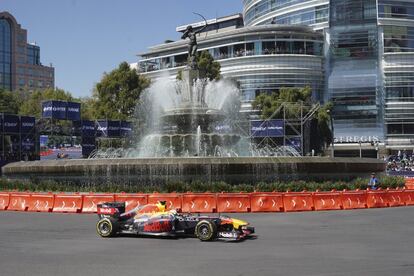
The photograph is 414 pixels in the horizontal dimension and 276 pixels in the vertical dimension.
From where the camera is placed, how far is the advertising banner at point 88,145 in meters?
59.3

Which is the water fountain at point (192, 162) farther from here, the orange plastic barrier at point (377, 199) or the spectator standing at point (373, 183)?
the orange plastic barrier at point (377, 199)

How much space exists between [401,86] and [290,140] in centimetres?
2915

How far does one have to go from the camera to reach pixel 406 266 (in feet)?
34.4

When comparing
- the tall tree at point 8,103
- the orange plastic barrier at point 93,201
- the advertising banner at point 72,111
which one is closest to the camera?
the orange plastic barrier at point 93,201

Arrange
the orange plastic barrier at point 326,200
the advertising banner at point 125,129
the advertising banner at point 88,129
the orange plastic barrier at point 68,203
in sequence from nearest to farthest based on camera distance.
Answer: the orange plastic barrier at point 68,203 < the orange plastic barrier at point 326,200 < the advertising banner at point 88,129 < the advertising banner at point 125,129

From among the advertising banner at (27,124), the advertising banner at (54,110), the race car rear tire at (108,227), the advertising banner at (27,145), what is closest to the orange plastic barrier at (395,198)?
the race car rear tire at (108,227)

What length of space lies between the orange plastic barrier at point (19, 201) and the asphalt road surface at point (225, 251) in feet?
17.0

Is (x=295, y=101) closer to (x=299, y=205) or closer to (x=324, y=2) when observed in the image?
(x=324, y=2)

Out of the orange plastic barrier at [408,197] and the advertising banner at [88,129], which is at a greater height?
the advertising banner at [88,129]

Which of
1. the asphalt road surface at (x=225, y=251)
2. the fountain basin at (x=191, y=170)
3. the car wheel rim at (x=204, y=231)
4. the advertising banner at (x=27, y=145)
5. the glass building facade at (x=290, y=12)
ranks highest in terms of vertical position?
the glass building facade at (x=290, y=12)

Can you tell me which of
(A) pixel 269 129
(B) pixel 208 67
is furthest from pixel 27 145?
(A) pixel 269 129

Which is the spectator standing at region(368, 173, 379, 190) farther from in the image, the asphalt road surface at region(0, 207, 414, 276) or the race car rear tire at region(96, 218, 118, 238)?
the race car rear tire at region(96, 218, 118, 238)

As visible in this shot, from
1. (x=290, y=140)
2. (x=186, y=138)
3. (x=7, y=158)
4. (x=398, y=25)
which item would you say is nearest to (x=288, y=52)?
(x=398, y=25)

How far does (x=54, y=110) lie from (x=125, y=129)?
378 inches
